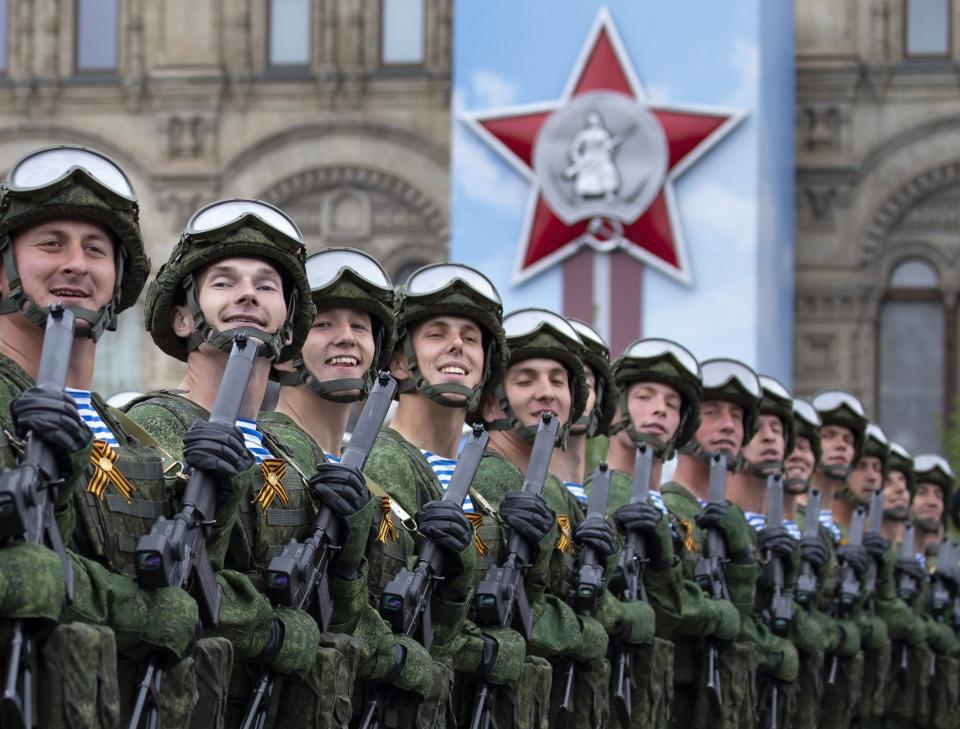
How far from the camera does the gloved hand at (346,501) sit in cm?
672

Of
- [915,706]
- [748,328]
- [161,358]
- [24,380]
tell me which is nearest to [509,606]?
[24,380]

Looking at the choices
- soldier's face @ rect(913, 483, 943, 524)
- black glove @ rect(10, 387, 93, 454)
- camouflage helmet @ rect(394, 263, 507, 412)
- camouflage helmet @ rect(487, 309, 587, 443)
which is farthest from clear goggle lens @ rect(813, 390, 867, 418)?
black glove @ rect(10, 387, 93, 454)

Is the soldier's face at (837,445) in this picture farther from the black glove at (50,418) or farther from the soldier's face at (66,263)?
the black glove at (50,418)

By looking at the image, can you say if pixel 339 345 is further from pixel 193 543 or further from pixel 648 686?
pixel 648 686

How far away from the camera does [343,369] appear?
7406mm

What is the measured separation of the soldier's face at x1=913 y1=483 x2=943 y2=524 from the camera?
17.6 meters

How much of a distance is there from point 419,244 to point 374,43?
8.13 ft

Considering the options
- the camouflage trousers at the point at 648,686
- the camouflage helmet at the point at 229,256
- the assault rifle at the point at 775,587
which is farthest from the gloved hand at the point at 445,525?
the assault rifle at the point at 775,587

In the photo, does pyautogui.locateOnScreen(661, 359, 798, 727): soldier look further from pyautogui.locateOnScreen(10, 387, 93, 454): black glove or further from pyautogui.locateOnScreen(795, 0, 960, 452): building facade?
pyautogui.locateOnScreen(795, 0, 960, 452): building facade

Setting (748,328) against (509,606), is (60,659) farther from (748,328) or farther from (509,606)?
(748,328)

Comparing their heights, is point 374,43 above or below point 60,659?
above

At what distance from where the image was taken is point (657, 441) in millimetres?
10281

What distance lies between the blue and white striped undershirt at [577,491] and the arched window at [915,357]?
20318 millimetres

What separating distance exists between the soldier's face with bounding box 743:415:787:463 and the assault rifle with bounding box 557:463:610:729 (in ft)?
10.1
